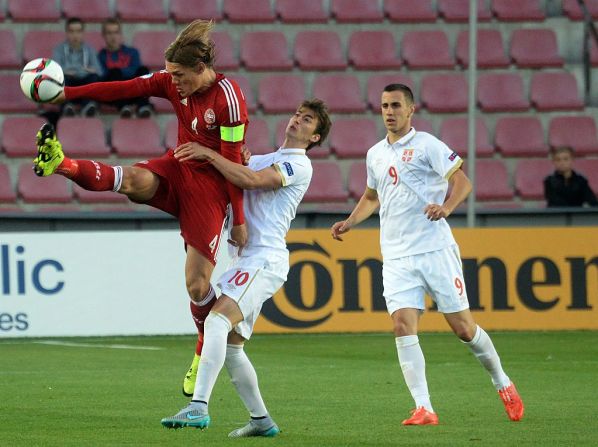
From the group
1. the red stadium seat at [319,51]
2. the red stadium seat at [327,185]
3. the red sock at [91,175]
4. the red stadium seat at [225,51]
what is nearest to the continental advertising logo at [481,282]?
the red stadium seat at [327,185]

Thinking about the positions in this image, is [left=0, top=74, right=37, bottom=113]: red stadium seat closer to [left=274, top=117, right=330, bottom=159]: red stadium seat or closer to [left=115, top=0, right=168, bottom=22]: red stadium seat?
[left=115, top=0, right=168, bottom=22]: red stadium seat

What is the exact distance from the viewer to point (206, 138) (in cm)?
757

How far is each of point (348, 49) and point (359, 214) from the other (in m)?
11.2

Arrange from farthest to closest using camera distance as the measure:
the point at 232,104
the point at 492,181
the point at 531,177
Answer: the point at 531,177 < the point at 492,181 < the point at 232,104

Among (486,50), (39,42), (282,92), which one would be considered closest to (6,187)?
(39,42)

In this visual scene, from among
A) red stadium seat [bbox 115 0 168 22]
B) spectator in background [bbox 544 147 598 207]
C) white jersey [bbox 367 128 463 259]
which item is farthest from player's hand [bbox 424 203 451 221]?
red stadium seat [bbox 115 0 168 22]

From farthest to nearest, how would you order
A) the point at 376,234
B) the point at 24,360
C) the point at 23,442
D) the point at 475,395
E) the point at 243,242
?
the point at 376,234
the point at 24,360
the point at 475,395
the point at 243,242
the point at 23,442

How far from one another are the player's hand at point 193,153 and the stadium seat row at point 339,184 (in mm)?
10073

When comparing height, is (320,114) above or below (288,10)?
below

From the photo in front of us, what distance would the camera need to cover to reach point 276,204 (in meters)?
7.42

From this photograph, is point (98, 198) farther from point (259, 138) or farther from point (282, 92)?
point (282, 92)

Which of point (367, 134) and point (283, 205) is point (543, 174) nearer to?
point (367, 134)

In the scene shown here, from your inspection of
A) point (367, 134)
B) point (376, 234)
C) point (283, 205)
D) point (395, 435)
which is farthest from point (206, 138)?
point (367, 134)

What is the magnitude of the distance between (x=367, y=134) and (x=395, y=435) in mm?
11564
